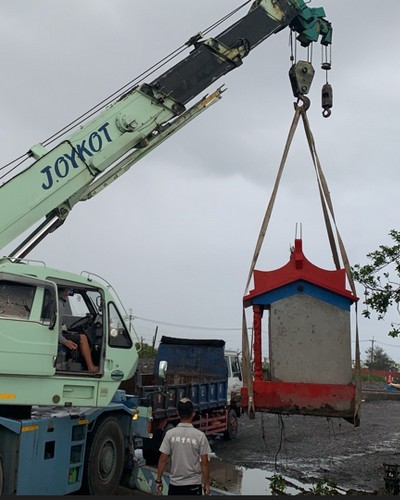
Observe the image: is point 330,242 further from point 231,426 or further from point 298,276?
point 231,426

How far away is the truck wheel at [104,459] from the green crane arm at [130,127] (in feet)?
8.90

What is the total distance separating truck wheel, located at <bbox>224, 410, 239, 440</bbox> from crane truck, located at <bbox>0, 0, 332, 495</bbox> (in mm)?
5914

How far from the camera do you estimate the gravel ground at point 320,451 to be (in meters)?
9.70

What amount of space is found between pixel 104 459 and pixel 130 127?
4725 millimetres

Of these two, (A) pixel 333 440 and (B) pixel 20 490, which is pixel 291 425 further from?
(B) pixel 20 490

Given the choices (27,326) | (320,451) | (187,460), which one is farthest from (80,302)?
(320,451)

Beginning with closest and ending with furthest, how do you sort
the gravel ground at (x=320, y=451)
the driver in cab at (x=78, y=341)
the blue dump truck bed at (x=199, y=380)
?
1. the driver in cab at (x=78, y=341)
2. the gravel ground at (x=320, y=451)
3. the blue dump truck bed at (x=199, y=380)

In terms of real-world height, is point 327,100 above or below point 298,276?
above

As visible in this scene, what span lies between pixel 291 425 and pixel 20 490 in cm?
1277

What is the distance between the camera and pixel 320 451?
12.6 metres

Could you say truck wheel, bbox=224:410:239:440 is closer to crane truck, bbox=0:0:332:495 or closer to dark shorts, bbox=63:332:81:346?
crane truck, bbox=0:0:332:495

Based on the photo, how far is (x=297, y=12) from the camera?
382 inches

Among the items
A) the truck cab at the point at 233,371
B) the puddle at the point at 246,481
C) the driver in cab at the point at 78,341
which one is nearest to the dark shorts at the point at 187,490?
the driver in cab at the point at 78,341

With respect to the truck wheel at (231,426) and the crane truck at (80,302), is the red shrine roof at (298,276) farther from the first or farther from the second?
the truck wheel at (231,426)
